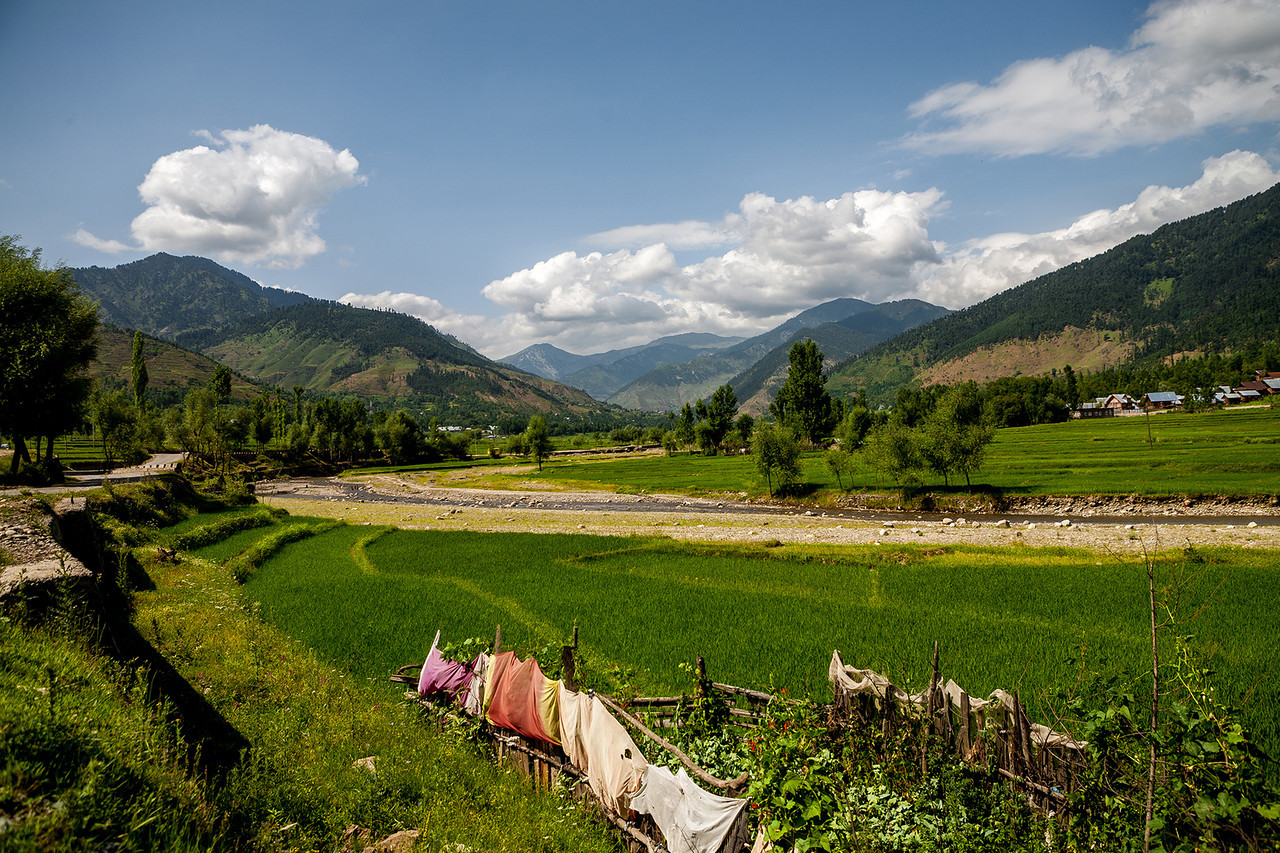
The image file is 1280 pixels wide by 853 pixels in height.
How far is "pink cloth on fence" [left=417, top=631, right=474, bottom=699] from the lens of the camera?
11.9 meters

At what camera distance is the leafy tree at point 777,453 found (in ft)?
177

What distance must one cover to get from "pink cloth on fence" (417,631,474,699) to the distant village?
559ft

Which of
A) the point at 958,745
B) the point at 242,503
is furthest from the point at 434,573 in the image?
the point at 242,503

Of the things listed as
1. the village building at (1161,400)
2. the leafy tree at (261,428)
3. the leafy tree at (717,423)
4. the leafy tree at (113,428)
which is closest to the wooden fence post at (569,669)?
the leafy tree at (113,428)

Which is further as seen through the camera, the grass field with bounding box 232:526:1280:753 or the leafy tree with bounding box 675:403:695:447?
the leafy tree with bounding box 675:403:695:447

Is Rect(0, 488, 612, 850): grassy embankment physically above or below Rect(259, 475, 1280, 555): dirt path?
above

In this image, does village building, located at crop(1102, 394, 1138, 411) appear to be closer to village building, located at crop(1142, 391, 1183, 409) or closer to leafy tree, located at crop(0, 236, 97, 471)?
village building, located at crop(1142, 391, 1183, 409)

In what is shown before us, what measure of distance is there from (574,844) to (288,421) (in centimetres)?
18326

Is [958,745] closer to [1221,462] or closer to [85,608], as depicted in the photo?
[85,608]

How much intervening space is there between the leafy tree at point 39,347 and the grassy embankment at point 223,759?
24160 millimetres

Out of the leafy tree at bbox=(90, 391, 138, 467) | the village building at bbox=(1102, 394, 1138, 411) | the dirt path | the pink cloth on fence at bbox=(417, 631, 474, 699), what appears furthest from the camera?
the village building at bbox=(1102, 394, 1138, 411)

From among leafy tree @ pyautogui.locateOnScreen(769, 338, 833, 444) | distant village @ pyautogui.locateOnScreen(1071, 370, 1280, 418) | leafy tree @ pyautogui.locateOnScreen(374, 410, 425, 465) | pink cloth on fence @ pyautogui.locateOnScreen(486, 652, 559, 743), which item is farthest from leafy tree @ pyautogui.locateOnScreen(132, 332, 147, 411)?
distant village @ pyautogui.locateOnScreen(1071, 370, 1280, 418)

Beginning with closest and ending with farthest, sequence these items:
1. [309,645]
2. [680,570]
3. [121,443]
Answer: [309,645] → [680,570] → [121,443]

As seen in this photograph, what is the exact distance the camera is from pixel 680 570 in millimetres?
27562
